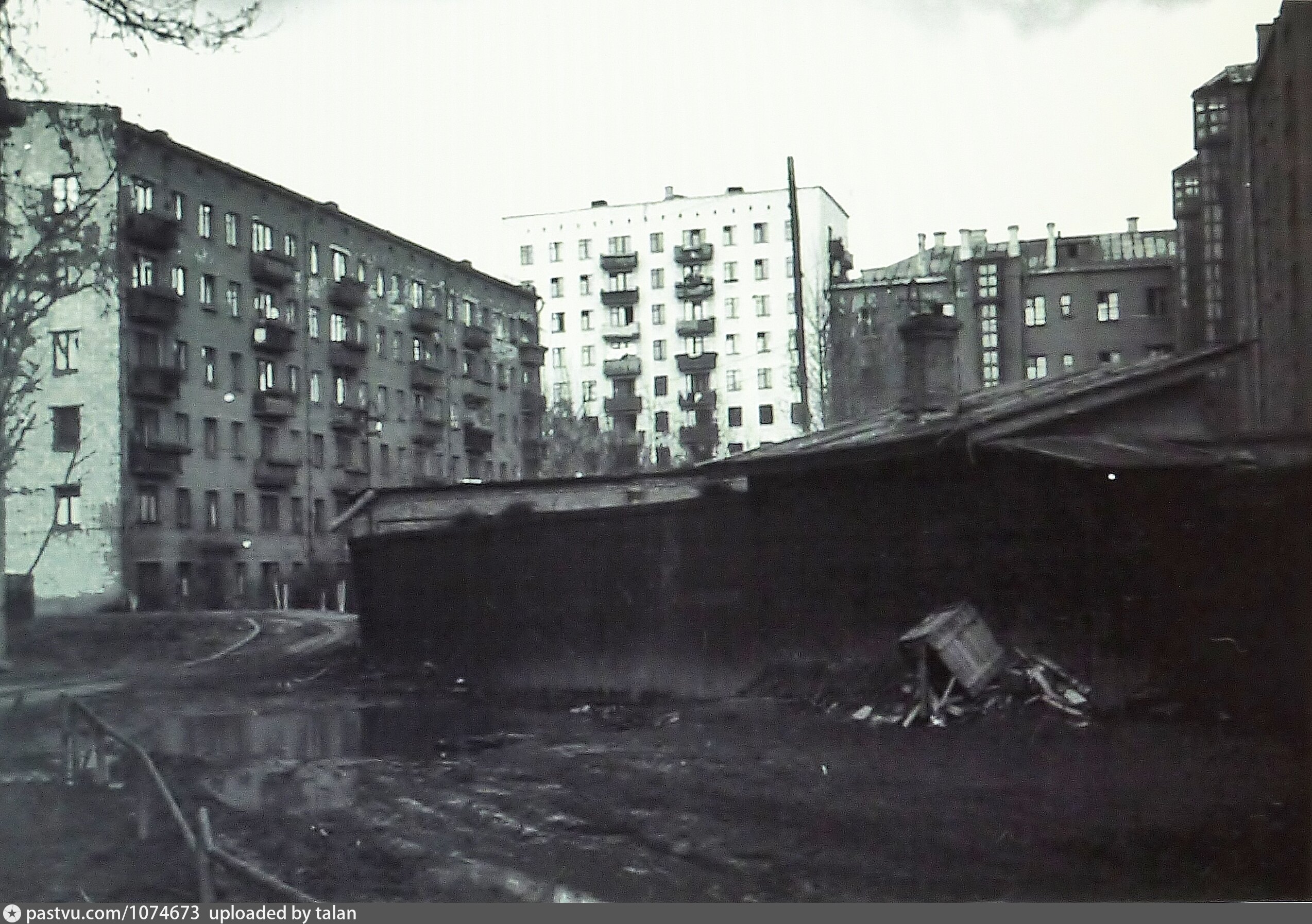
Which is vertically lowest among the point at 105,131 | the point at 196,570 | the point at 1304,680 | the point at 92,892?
the point at 92,892

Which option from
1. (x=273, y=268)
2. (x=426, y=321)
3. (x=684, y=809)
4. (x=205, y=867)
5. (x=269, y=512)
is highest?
(x=273, y=268)

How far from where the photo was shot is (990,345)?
995cm

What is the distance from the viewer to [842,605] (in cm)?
1008

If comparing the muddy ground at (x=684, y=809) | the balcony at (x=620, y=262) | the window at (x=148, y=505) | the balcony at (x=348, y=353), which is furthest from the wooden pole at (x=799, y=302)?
the window at (x=148, y=505)

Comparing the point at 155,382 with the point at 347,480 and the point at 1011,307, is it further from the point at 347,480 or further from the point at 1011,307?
the point at 1011,307

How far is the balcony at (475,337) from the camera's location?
854cm

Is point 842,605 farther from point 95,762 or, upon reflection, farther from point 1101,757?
point 95,762

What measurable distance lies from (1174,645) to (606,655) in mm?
4921

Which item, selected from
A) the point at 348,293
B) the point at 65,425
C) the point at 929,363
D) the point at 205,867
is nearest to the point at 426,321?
the point at 348,293

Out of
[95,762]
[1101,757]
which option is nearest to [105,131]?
[95,762]

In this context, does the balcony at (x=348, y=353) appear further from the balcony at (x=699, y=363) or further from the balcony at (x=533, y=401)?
the balcony at (x=699, y=363)

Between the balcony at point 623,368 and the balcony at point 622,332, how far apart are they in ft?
0.42

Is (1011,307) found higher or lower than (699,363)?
higher

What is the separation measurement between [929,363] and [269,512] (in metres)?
4.81
